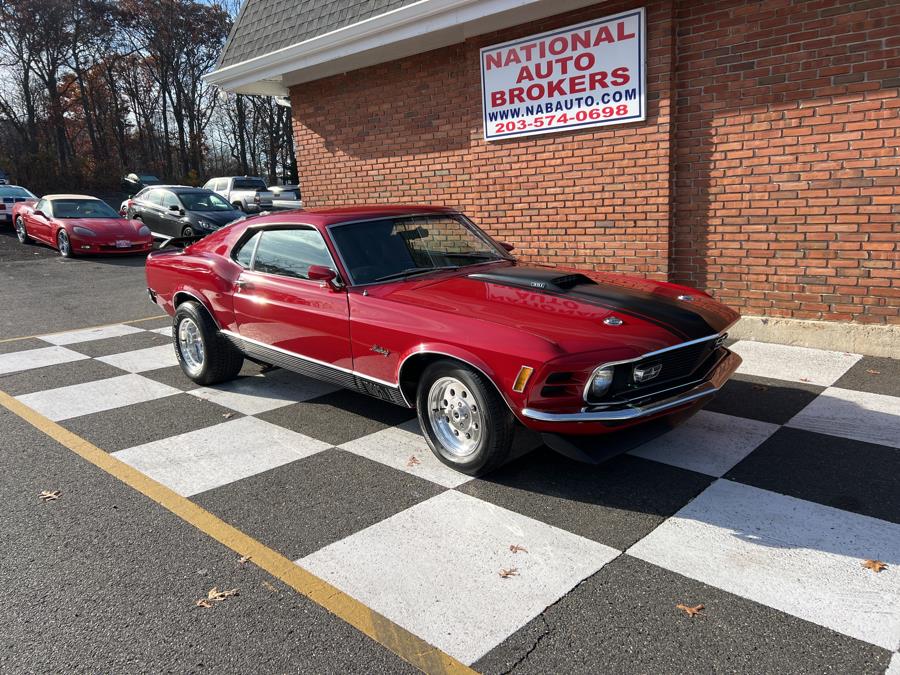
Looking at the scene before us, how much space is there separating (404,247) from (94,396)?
3.06 metres

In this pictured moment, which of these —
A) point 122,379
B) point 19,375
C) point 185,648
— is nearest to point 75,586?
point 185,648

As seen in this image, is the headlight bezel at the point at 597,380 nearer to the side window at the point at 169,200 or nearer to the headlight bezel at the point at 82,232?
the headlight bezel at the point at 82,232

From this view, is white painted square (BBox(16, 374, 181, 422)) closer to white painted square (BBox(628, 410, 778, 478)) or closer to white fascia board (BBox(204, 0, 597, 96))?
white painted square (BBox(628, 410, 778, 478))

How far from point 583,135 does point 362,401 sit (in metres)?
3.96

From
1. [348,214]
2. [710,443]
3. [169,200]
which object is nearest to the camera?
[710,443]

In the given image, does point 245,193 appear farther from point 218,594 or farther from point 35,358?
point 218,594

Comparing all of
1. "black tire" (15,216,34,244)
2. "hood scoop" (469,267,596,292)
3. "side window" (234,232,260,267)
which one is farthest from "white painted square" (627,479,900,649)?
"black tire" (15,216,34,244)

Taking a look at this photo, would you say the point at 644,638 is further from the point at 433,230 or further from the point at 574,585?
the point at 433,230

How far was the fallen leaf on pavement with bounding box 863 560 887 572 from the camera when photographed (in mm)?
2938

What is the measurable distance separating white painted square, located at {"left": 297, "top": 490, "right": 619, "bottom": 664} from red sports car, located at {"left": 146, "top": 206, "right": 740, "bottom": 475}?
1.53 ft

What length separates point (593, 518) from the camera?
3.50 metres

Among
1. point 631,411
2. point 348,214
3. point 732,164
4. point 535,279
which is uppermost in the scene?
point 732,164

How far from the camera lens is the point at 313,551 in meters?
3.29

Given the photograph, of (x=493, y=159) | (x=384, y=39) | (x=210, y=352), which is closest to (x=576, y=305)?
(x=210, y=352)
